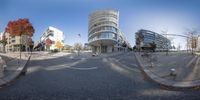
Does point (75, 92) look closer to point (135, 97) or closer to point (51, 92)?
point (51, 92)

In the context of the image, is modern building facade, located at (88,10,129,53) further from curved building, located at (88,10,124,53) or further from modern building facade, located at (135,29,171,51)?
modern building facade, located at (135,29,171,51)

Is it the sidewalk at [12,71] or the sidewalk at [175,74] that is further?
the sidewalk at [12,71]

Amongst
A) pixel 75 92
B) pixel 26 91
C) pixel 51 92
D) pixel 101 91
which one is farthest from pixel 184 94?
pixel 26 91

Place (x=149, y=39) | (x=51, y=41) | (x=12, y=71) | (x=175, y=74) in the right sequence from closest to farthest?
(x=175, y=74) → (x=12, y=71) → (x=51, y=41) → (x=149, y=39)

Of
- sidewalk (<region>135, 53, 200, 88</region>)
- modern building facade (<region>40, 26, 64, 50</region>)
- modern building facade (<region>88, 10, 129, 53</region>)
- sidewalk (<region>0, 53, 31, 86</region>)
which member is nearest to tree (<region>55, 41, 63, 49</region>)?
modern building facade (<region>40, 26, 64, 50</region>)

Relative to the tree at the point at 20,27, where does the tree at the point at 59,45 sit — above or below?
below

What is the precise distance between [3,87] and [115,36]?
73649 millimetres

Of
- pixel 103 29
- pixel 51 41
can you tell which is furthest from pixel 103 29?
pixel 51 41

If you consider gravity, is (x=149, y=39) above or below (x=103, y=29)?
below

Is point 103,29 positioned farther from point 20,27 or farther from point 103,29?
point 20,27

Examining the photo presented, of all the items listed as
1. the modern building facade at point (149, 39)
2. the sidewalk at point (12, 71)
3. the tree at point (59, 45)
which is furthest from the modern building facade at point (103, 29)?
the sidewalk at point (12, 71)

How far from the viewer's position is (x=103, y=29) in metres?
77.1

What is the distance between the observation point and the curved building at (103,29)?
76438 mm

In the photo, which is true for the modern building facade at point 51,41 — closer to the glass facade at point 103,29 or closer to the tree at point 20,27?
the glass facade at point 103,29
